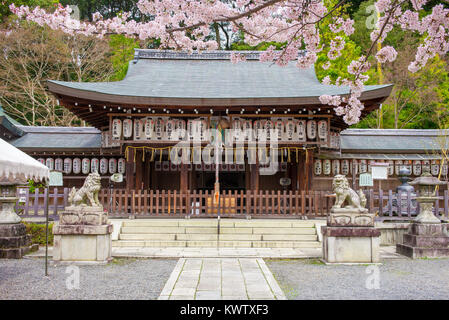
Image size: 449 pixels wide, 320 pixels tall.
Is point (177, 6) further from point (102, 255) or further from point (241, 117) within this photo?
point (241, 117)

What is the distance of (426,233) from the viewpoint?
966 cm

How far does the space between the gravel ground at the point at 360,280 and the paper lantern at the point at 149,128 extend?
7.34 metres

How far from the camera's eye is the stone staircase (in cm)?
1095

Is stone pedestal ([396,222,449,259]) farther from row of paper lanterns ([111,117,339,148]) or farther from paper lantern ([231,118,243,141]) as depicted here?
paper lantern ([231,118,243,141])

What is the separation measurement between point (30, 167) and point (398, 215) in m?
11.2

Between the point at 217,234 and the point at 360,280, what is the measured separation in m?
5.37

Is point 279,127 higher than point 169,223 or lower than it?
higher

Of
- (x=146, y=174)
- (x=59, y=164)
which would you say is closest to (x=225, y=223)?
(x=146, y=174)

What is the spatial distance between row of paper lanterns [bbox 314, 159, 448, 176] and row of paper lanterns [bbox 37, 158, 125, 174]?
29.0 ft

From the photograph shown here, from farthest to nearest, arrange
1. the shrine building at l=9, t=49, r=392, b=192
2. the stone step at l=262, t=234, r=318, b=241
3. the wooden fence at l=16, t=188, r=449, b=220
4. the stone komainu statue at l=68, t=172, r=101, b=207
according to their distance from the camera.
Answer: the shrine building at l=9, t=49, r=392, b=192 < the wooden fence at l=16, t=188, r=449, b=220 < the stone step at l=262, t=234, r=318, b=241 < the stone komainu statue at l=68, t=172, r=101, b=207

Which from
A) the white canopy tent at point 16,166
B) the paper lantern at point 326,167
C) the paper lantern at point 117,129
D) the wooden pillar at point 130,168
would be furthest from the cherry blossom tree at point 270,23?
the paper lantern at point 326,167

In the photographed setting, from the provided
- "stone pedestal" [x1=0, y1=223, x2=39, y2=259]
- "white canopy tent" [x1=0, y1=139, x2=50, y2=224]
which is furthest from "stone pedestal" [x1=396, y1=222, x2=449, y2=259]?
"stone pedestal" [x1=0, y1=223, x2=39, y2=259]

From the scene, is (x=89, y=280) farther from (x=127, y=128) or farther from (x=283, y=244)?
(x=127, y=128)
